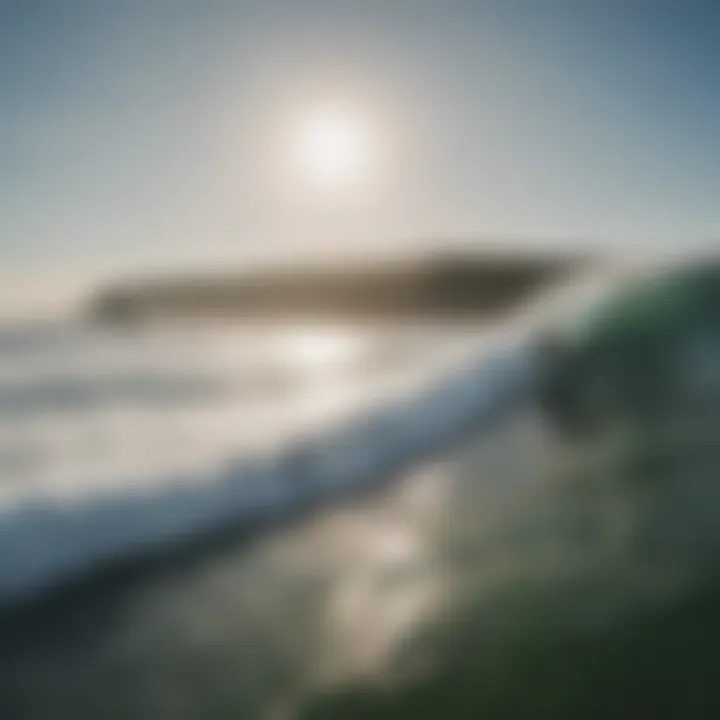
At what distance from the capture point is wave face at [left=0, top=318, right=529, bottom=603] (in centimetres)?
102

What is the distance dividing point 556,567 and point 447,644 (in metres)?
0.21

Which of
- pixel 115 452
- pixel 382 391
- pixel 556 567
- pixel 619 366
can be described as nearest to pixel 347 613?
pixel 556 567

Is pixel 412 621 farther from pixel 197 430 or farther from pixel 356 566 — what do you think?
pixel 197 430

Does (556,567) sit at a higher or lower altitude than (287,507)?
lower

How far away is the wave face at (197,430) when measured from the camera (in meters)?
1.02

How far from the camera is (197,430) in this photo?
1552mm

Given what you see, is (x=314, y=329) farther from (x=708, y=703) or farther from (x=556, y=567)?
(x=708, y=703)

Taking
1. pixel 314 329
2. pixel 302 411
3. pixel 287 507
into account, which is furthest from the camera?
pixel 314 329

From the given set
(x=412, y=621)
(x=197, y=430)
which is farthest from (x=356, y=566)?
(x=197, y=430)

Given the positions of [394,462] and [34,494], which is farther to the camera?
[394,462]

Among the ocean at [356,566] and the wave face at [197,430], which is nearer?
the ocean at [356,566]

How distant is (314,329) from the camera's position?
3684 mm

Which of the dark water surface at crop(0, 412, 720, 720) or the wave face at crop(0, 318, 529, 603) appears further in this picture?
the wave face at crop(0, 318, 529, 603)

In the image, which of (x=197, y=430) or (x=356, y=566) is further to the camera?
(x=197, y=430)
